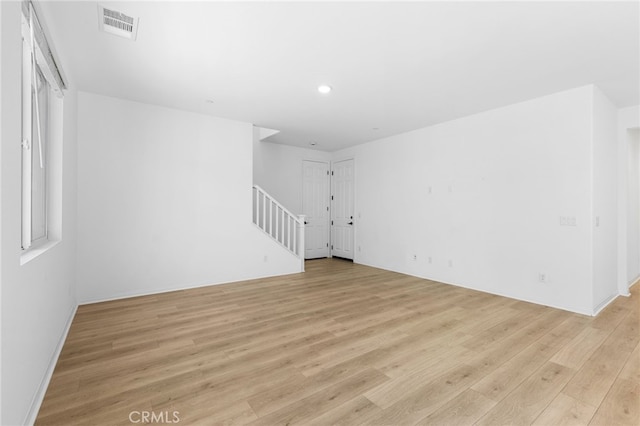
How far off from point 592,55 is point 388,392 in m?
3.62

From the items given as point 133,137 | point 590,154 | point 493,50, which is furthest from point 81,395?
point 590,154

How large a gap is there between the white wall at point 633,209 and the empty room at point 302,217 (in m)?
0.08

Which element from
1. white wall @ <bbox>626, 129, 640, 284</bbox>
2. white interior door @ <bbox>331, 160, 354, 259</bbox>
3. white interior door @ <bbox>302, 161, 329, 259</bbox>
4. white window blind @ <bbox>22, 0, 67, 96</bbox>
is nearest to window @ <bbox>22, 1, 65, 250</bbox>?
white window blind @ <bbox>22, 0, 67, 96</bbox>

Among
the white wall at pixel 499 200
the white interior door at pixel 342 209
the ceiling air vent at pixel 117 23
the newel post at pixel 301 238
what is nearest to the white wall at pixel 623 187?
the white wall at pixel 499 200

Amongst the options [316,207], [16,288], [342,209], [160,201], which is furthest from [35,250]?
[342,209]

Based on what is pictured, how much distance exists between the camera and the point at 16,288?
1498 millimetres

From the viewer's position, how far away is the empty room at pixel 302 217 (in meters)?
1.87

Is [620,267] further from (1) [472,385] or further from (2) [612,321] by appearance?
(1) [472,385]

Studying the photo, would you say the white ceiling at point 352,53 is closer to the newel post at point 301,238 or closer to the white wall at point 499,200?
the white wall at point 499,200

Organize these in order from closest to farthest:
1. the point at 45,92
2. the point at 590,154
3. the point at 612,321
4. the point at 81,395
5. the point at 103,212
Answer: the point at 81,395 → the point at 45,92 → the point at 612,321 → the point at 590,154 → the point at 103,212

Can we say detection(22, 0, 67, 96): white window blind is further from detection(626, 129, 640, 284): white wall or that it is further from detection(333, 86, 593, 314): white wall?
detection(626, 129, 640, 284): white wall

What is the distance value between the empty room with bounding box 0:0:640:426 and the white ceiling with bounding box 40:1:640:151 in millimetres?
24

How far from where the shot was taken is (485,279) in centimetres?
437

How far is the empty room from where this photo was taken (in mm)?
1867
